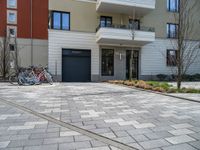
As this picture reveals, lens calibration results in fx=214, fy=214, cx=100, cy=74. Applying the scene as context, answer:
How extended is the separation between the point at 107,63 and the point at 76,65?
329 cm

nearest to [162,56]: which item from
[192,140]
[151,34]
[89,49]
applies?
[151,34]

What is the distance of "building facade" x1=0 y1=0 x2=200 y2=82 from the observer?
20.6 metres

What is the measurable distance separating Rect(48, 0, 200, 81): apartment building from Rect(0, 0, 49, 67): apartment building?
9.16 metres

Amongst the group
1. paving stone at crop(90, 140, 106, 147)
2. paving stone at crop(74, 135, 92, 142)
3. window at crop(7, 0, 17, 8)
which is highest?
window at crop(7, 0, 17, 8)

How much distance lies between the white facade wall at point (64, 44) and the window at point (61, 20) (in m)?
0.60

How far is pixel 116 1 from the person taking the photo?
19938 millimetres

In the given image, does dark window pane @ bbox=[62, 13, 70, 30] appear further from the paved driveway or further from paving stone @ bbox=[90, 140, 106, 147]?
paving stone @ bbox=[90, 140, 106, 147]

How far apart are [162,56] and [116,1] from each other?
8.41 m

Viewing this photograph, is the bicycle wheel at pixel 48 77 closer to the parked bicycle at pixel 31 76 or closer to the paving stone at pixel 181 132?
the parked bicycle at pixel 31 76

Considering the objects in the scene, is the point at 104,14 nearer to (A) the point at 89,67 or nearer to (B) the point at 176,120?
(A) the point at 89,67

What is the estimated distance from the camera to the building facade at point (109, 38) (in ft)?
67.5

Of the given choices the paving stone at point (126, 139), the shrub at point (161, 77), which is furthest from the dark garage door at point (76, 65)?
the paving stone at point (126, 139)

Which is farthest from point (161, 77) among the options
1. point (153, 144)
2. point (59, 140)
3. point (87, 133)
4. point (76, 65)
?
point (59, 140)

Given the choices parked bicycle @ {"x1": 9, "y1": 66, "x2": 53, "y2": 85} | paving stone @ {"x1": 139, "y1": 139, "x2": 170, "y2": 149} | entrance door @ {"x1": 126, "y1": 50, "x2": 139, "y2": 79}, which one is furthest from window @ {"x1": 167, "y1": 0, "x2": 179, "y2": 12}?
paving stone @ {"x1": 139, "y1": 139, "x2": 170, "y2": 149}
